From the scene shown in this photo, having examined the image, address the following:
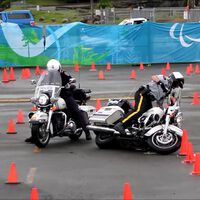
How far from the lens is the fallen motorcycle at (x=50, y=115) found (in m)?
11.6

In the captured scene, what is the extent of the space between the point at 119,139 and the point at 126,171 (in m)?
1.60

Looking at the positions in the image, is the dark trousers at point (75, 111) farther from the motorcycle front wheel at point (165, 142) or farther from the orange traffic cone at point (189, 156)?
the orange traffic cone at point (189, 156)

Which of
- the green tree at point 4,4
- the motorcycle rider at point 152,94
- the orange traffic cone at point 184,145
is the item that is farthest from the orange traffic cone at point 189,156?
the green tree at point 4,4

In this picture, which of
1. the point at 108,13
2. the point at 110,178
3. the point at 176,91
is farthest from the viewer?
the point at 108,13

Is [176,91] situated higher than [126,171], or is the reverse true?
[176,91]

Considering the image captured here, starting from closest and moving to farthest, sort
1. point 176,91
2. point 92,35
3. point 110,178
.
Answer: point 110,178 < point 176,91 < point 92,35

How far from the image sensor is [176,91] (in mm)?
11445

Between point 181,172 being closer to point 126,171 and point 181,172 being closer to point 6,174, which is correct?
point 126,171

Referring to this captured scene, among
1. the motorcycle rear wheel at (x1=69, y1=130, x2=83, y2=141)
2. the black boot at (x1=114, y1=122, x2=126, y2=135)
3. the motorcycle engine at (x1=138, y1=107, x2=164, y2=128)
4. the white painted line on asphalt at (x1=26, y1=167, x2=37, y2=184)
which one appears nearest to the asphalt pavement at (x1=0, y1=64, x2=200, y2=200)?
the white painted line on asphalt at (x1=26, y1=167, x2=37, y2=184)

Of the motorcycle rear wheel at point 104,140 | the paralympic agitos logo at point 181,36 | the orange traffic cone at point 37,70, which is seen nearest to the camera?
the motorcycle rear wheel at point 104,140

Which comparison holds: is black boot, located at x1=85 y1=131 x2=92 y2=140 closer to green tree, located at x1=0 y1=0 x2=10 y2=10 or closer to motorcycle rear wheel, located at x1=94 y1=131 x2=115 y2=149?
motorcycle rear wheel, located at x1=94 y1=131 x2=115 y2=149

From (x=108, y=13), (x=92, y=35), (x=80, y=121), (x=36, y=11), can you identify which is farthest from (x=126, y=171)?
(x=36, y=11)

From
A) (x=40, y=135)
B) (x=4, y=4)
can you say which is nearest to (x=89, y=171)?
(x=40, y=135)

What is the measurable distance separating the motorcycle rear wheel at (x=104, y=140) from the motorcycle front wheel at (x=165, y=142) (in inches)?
34.1
